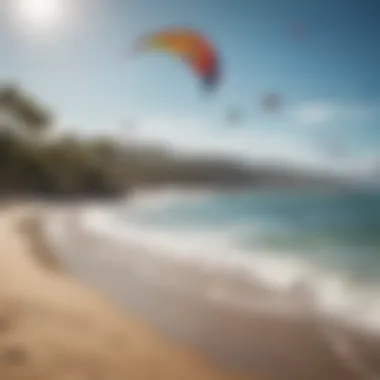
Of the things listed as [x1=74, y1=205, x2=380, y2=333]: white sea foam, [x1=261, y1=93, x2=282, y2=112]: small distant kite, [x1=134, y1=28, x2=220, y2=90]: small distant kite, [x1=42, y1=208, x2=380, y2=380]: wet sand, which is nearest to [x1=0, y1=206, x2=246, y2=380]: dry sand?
[x1=42, y1=208, x2=380, y2=380]: wet sand

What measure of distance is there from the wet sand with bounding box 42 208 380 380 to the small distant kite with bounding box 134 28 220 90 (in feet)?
1.61

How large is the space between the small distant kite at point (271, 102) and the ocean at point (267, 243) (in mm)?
241

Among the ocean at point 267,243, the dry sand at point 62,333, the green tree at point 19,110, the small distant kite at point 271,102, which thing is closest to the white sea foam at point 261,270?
→ the ocean at point 267,243

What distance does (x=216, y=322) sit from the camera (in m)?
1.49

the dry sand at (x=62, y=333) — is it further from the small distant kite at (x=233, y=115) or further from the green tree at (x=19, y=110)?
the small distant kite at (x=233, y=115)

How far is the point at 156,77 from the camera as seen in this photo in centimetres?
159

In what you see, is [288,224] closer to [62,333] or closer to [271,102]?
[271,102]

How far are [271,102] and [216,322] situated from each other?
1.98 feet

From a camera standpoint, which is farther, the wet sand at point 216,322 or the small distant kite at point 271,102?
the small distant kite at point 271,102

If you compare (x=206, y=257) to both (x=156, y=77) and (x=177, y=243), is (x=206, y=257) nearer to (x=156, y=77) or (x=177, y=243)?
(x=177, y=243)

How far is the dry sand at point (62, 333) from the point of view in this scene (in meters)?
1.37

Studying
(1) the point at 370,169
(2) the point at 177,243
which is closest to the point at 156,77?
(2) the point at 177,243

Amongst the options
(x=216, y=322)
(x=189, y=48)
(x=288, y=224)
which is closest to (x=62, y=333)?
(x=216, y=322)

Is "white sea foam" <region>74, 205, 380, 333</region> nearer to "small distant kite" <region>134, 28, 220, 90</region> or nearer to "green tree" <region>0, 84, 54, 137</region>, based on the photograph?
"green tree" <region>0, 84, 54, 137</region>
